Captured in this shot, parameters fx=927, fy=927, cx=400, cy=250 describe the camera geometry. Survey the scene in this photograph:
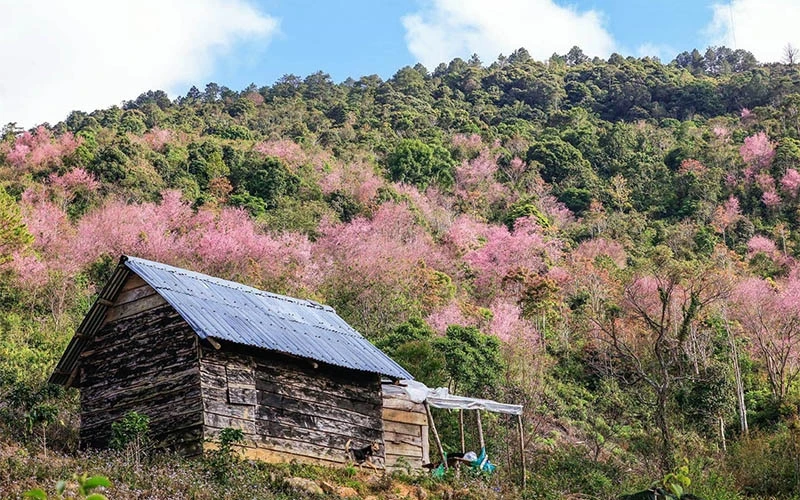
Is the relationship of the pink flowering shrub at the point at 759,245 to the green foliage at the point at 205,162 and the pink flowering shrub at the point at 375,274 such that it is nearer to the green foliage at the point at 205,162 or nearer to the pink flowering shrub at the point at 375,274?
the pink flowering shrub at the point at 375,274

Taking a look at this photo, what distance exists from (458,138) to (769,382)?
32711 millimetres

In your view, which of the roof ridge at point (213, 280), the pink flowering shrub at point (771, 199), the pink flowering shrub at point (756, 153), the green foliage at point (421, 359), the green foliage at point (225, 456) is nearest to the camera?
the green foliage at point (225, 456)

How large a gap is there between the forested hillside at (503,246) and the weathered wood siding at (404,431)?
2.87 m

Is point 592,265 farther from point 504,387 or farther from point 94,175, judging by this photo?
point 94,175

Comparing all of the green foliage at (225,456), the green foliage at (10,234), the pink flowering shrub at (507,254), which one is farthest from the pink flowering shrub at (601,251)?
the green foliage at (225,456)

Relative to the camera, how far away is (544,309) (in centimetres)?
3697

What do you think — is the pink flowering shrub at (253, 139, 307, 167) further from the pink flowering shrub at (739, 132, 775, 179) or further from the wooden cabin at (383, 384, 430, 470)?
the wooden cabin at (383, 384, 430, 470)

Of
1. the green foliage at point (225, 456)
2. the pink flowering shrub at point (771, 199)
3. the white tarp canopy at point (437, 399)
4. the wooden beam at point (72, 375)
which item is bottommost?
the green foliage at point (225, 456)

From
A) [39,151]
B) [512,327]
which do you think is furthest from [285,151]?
[512,327]

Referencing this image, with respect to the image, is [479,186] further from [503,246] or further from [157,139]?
[157,139]

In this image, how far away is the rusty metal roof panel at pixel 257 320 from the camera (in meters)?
16.3

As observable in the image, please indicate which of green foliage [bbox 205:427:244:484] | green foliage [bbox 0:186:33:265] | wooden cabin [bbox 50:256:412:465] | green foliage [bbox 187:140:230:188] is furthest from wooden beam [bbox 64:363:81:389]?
green foliage [bbox 187:140:230:188]

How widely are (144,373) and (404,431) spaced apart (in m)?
5.73

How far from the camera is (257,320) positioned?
1759cm
